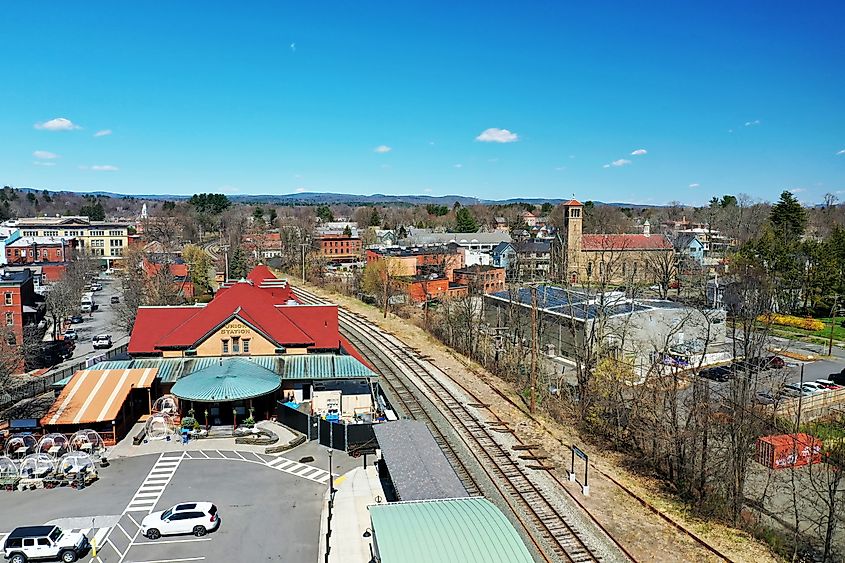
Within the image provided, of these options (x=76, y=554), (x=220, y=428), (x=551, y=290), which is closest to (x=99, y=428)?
(x=220, y=428)

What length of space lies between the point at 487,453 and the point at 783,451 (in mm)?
13230

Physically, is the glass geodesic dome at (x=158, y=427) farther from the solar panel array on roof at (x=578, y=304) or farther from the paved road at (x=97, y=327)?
the solar panel array on roof at (x=578, y=304)

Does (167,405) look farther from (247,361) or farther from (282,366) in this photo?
(282,366)

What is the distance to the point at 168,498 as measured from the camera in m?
22.5

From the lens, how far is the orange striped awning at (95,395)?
89.9 feet

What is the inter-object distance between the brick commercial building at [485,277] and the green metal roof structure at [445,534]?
2363 inches

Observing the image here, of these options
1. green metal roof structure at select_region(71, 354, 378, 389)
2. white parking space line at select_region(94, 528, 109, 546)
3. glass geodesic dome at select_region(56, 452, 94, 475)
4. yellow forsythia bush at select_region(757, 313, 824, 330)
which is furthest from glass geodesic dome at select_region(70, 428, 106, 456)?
yellow forsythia bush at select_region(757, 313, 824, 330)

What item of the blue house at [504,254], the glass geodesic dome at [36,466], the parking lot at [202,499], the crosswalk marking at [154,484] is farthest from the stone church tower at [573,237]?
the glass geodesic dome at [36,466]

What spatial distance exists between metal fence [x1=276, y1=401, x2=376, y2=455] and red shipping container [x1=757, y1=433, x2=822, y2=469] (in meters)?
17.6

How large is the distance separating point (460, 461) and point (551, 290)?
3456 centimetres

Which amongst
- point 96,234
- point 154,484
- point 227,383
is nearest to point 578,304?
point 227,383

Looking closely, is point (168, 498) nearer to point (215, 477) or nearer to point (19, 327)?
point (215, 477)

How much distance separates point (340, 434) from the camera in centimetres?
2748

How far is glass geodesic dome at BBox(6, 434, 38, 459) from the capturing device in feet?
83.5
